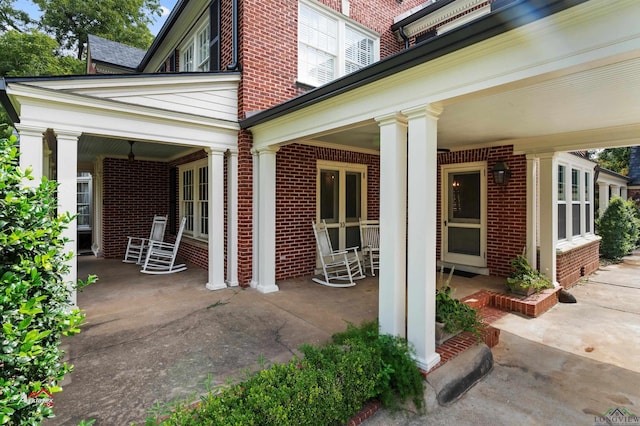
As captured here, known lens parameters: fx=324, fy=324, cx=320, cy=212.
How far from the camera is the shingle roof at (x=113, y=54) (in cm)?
1027

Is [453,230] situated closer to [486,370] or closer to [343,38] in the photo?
[486,370]

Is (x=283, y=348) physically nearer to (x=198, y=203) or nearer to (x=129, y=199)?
(x=198, y=203)

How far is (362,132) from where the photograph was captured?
5262mm

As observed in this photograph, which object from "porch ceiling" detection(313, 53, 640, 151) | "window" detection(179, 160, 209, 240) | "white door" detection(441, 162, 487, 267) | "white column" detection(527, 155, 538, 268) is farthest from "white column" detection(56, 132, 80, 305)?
"white column" detection(527, 155, 538, 268)

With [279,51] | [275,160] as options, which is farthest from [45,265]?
[279,51]

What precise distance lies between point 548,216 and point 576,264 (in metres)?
2.11

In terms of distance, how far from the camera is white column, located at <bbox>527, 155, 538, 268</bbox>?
224 inches

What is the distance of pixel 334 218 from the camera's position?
685 centimetres

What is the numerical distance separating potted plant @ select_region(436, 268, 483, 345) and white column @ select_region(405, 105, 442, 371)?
41cm

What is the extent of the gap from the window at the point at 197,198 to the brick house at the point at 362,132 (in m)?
0.06

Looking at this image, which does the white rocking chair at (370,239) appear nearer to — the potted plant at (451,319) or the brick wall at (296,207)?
the brick wall at (296,207)

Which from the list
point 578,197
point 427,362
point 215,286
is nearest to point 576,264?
point 578,197

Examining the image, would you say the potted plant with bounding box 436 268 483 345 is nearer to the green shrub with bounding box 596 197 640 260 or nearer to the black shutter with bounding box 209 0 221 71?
the black shutter with bounding box 209 0 221 71

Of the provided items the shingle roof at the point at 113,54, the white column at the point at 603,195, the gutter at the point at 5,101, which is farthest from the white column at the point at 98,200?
the white column at the point at 603,195
